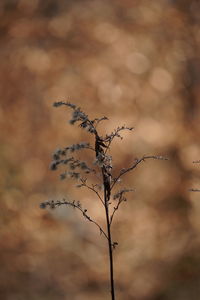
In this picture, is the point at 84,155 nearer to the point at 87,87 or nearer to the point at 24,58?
the point at 87,87

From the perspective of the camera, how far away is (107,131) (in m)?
2.46

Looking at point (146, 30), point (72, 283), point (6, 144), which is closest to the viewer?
point (72, 283)

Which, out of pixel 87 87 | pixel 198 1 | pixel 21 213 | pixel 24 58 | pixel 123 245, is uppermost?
pixel 198 1

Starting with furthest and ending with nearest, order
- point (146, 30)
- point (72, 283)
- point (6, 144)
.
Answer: point (146, 30), point (6, 144), point (72, 283)

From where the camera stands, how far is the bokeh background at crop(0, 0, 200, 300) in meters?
2.31

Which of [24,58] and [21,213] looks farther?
[24,58]

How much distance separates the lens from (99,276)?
7.56ft

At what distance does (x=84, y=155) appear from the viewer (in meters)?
2.41

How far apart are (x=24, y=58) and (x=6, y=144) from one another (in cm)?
47

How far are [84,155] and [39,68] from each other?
52cm

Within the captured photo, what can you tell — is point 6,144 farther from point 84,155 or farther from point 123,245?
point 123,245

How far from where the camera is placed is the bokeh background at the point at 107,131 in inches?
90.8

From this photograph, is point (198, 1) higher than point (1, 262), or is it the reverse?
point (198, 1)

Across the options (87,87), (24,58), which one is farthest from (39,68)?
(87,87)
